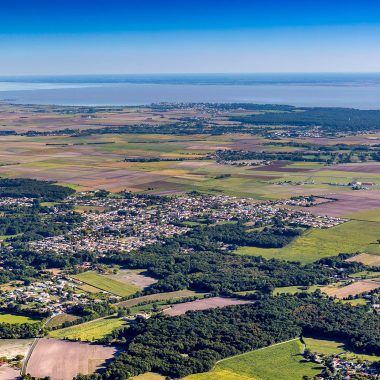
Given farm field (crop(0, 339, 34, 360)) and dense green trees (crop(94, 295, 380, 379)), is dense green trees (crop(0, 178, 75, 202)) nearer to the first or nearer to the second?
farm field (crop(0, 339, 34, 360))

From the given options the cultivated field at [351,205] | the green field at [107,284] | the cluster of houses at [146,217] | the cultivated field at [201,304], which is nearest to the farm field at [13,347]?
the cultivated field at [201,304]

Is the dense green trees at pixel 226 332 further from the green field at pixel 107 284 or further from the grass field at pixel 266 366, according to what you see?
the green field at pixel 107 284

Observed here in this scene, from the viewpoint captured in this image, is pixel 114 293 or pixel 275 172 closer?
pixel 114 293

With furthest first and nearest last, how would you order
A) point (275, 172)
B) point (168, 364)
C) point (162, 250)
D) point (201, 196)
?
1. point (275, 172)
2. point (201, 196)
3. point (162, 250)
4. point (168, 364)

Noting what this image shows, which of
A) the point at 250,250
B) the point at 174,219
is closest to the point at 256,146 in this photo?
the point at 174,219

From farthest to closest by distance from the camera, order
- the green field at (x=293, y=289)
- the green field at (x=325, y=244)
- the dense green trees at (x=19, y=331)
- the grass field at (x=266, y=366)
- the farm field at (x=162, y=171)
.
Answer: the farm field at (x=162, y=171), the green field at (x=325, y=244), the green field at (x=293, y=289), the dense green trees at (x=19, y=331), the grass field at (x=266, y=366)

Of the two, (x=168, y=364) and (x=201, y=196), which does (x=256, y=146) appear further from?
(x=168, y=364)
